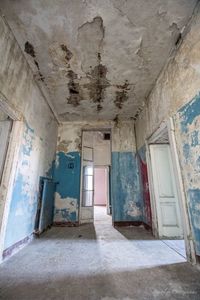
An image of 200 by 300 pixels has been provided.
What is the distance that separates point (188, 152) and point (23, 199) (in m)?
2.57

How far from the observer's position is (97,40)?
6.99ft

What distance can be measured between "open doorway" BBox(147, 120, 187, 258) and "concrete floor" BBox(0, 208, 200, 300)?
413mm

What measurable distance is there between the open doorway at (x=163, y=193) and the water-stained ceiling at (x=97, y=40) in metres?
1.18

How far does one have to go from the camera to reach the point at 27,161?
255 cm

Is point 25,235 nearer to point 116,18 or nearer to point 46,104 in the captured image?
point 46,104

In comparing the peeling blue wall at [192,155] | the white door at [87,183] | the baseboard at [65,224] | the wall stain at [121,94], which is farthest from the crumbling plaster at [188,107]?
the baseboard at [65,224]

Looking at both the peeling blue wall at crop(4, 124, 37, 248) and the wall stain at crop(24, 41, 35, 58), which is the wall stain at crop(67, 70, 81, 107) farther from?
the peeling blue wall at crop(4, 124, 37, 248)

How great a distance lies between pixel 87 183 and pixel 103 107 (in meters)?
2.31

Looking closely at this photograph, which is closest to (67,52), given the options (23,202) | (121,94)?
(121,94)

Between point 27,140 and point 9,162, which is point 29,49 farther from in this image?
point 9,162

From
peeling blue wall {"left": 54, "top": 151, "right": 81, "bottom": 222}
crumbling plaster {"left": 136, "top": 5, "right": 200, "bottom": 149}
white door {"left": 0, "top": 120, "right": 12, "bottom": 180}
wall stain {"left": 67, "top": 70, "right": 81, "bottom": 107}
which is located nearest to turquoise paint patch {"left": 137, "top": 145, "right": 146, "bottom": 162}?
crumbling plaster {"left": 136, "top": 5, "right": 200, "bottom": 149}

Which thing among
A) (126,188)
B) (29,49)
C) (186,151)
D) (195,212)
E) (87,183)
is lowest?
(195,212)

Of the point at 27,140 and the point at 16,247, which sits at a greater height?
the point at 27,140

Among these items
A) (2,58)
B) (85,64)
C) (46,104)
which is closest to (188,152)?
(85,64)
